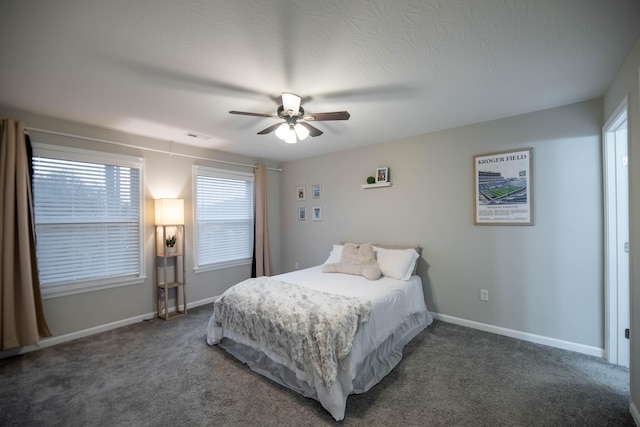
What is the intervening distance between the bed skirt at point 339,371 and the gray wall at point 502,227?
982mm

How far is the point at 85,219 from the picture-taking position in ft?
10.4

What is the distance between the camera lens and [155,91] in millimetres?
2342

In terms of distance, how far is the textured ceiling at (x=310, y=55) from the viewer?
1.47 m

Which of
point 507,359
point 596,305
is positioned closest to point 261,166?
point 507,359

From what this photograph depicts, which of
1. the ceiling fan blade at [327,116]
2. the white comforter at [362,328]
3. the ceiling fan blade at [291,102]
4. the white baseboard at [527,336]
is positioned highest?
the ceiling fan blade at [291,102]

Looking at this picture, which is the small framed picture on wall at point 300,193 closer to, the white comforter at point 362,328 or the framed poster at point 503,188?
the white comforter at point 362,328

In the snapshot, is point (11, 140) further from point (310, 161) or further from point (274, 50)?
point (310, 161)

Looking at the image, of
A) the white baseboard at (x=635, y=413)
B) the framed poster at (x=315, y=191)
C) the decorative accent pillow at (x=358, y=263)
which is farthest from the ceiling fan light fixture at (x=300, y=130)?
the white baseboard at (x=635, y=413)

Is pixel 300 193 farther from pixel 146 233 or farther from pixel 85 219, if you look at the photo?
pixel 85 219

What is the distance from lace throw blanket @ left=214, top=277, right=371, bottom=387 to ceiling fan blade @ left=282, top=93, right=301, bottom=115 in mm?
1676

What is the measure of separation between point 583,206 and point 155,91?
13.4 ft

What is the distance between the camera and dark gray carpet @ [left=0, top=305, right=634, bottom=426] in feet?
6.06

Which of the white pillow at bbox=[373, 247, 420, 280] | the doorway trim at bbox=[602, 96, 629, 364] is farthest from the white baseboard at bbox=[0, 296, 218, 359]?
the doorway trim at bbox=[602, 96, 629, 364]

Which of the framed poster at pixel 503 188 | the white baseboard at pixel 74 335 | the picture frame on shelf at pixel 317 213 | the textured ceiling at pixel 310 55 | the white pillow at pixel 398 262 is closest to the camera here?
the textured ceiling at pixel 310 55
